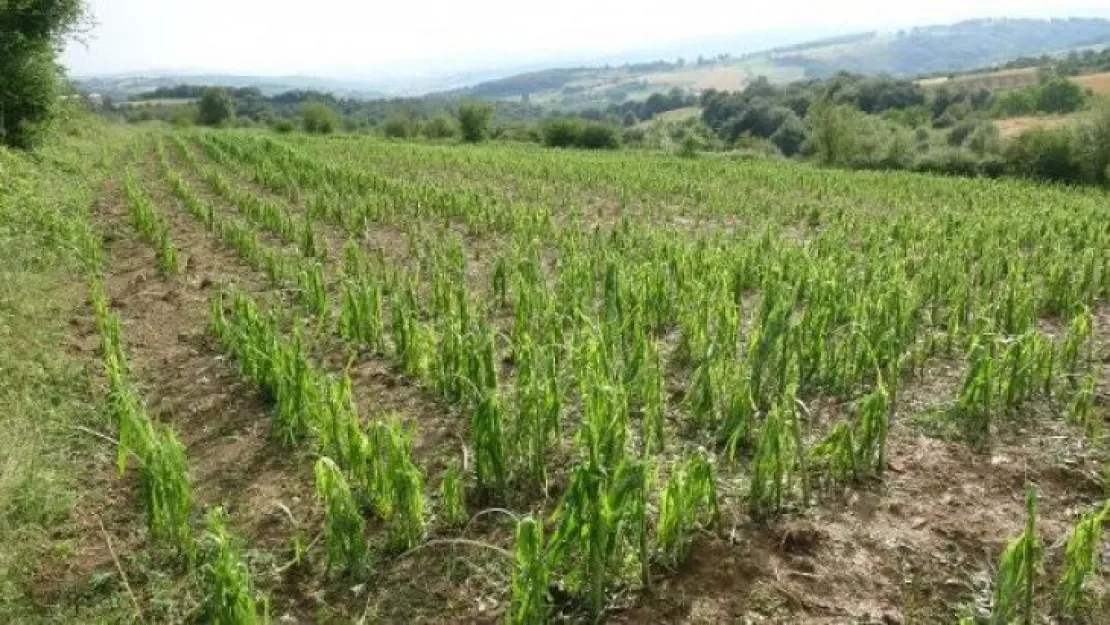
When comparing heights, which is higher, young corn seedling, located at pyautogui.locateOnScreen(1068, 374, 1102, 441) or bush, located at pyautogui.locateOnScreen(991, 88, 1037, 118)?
bush, located at pyautogui.locateOnScreen(991, 88, 1037, 118)

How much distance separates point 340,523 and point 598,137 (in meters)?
49.1

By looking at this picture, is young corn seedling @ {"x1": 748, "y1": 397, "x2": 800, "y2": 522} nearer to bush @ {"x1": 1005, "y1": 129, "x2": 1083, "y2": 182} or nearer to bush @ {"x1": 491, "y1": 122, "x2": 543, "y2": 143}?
bush @ {"x1": 1005, "y1": 129, "x2": 1083, "y2": 182}

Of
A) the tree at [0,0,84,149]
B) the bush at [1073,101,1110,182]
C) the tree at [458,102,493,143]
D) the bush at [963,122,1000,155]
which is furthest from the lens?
the tree at [458,102,493,143]

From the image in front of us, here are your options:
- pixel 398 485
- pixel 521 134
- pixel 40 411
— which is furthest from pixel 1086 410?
pixel 521 134

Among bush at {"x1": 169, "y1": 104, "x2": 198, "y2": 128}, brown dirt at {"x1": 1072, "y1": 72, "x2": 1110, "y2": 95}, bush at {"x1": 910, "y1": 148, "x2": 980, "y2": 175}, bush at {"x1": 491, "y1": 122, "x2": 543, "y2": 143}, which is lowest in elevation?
bush at {"x1": 910, "y1": 148, "x2": 980, "y2": 175}

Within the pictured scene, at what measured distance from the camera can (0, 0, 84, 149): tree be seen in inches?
779

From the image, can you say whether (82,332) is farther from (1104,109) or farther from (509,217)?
(1104,109)

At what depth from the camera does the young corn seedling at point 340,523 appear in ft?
11.4

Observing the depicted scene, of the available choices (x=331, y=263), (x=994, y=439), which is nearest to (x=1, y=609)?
(x=994, y=439)

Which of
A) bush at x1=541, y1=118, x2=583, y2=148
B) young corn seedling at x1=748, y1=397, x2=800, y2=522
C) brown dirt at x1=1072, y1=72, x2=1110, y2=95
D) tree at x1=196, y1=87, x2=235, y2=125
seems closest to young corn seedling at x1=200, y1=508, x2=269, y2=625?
young corn seedling at x1=748, y1=397, x2=800, y2=522

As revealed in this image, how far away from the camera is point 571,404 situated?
543 cm

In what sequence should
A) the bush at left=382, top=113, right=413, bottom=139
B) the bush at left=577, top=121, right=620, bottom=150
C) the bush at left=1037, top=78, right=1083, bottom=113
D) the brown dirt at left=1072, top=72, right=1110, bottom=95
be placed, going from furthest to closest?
the brown dirt at left=1072, top=72, right=1110, bottom=95, the bush at left=1037, top=78, right=1083, bottom=113, the bush at left=382, top=113, right=413, bottom=139, the bush at left=577, top=121, right=620, bottom=150

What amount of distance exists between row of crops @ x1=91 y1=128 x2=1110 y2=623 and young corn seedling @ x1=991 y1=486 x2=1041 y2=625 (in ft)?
0.04

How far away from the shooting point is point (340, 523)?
11.7 feet
